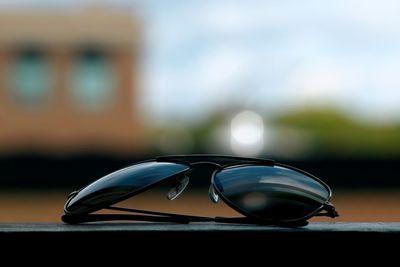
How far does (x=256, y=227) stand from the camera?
37.4 inches

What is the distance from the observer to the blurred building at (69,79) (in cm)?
2341

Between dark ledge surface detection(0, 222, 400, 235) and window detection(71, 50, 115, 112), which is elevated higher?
dark ledge surface detection(0, 222, 400, 235)

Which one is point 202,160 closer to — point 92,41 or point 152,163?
point 152,163

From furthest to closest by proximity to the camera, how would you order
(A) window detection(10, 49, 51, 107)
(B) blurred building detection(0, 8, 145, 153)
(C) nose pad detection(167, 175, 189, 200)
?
(A) window detection(10, 49, 51, 107), (B) blurred building detection(0, 8, 145, 153), (C) nose pad detection(167, 175, 189, 200)

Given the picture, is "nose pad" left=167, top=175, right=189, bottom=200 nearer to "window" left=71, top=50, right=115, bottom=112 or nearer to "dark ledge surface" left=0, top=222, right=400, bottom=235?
"dark ledge surface" left=0, top=222, right=400, bottom=235

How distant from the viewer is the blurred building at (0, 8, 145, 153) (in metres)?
23.4

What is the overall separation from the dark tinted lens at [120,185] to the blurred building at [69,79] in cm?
2171

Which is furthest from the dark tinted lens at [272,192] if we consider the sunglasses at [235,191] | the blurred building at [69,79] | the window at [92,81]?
the window at [92,81]

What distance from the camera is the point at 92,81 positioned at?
81.0 feet

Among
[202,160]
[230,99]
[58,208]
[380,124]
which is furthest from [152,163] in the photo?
[380,124]
